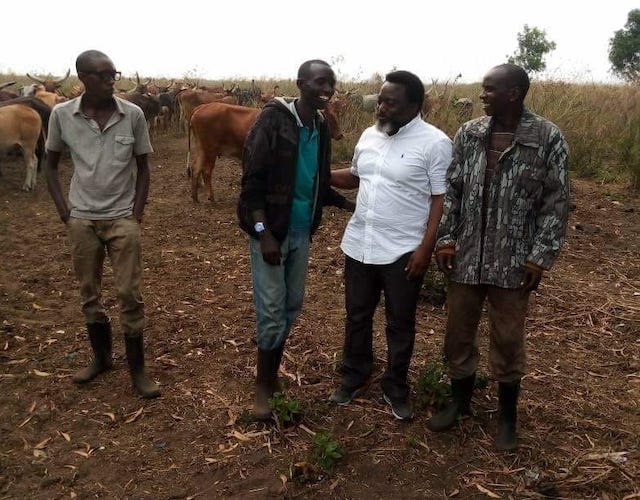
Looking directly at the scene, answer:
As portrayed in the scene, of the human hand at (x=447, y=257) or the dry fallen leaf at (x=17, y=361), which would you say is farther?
the dry fallen leaf at (x=17, y=361)

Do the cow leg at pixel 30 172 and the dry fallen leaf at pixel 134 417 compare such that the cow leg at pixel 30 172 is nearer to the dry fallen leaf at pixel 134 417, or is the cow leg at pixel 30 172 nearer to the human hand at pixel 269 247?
the dry fallen leaf at pixel 134 417

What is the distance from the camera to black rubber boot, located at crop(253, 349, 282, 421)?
3326 mm

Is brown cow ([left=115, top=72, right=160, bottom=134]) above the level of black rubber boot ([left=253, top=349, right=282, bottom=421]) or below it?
above

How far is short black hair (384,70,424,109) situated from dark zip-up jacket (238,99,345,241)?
56 cm

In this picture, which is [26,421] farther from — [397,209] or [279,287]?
[397,209]

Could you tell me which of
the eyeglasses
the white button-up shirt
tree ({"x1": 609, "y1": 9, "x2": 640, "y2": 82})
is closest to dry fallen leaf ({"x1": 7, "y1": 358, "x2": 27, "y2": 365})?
the eyeglasses

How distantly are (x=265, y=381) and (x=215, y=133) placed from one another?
226 inches

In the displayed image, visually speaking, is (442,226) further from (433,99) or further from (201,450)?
(433,99)

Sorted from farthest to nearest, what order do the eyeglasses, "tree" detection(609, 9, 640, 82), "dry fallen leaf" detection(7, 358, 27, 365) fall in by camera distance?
"tree" detection(609, 9, 640, 82) < "dry fallen leaf" detection(7, 358, 27, 365) < the eyeglasses

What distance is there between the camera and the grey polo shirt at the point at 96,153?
3291 mm

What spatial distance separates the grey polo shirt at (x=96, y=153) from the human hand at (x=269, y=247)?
954 millimetres

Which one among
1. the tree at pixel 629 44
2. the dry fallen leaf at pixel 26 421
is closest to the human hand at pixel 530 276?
the dry fallen leaf at pixel 26 421

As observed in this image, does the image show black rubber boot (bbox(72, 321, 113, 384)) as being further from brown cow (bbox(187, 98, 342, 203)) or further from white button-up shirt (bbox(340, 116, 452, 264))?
brown cow (bbox(187, 98, 342, 203))

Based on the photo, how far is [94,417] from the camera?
3434 mm
